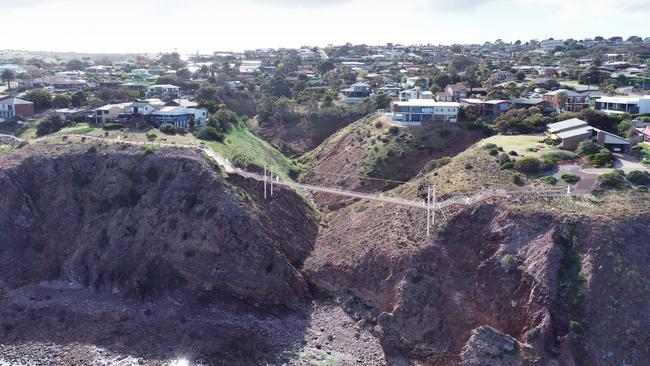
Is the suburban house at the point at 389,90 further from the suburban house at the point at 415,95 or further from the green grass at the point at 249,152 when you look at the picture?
the green grass at the point at 249,152

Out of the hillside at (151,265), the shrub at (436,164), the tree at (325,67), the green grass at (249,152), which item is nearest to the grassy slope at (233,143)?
the green grass at (249,152)

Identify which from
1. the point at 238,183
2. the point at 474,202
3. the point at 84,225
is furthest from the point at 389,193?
the point at 84,225

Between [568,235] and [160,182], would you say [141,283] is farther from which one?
[568,235]

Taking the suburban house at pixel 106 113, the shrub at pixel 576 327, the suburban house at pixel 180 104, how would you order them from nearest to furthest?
the shrub at pixel 576 327 < the suburban house at pixel 106 113 < the suburban house at pixel 180 104

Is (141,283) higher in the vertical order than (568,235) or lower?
lower

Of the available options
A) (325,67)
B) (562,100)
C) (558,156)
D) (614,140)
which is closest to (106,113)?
(558,156)

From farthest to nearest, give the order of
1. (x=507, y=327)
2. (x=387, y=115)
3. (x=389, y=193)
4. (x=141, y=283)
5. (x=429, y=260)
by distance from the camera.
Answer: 1. (x=387, y=115)
2. (x=389, y=193)
3. (x=141, y=283)
4. (x=429, y=260)
5. (x=507, y=327)

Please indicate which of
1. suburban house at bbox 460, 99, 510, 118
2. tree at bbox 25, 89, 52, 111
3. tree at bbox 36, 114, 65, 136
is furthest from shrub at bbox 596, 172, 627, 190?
tree at bbox 25, 89, 52, 111
